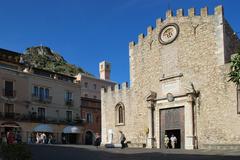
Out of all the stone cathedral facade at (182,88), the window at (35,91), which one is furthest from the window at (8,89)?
the stone cathedral facade at (182,88)

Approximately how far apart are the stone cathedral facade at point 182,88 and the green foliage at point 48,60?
56.8 m

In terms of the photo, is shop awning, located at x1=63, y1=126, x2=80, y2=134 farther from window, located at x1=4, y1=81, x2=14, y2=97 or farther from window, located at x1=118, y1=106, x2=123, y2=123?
window, located at x1=118, y1=106, x2=123, y2=123

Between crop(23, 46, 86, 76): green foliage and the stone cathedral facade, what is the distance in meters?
56.8

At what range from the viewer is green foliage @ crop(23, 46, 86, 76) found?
9388 cm

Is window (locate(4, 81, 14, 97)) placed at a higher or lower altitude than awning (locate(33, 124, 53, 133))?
higher

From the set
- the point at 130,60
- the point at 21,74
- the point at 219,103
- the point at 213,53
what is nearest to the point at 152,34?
the point at 130,60

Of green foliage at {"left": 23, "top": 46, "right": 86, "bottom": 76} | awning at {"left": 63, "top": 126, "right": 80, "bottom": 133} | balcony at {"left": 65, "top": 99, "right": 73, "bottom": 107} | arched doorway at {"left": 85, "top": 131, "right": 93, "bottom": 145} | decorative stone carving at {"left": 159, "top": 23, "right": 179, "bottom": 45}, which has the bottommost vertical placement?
arched doorway at {"left": 85, "top": 131, "right": 93, "bottom": 145}

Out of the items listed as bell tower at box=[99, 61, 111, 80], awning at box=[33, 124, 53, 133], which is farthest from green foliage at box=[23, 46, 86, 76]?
awning at box=[33, 124, 53, 133]

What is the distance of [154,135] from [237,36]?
10797 mm

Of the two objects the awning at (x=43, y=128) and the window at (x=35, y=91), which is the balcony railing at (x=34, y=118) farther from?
the window at (x=35, y=91)

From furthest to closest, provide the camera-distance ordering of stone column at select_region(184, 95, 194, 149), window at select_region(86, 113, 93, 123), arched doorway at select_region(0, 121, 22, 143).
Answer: window at select_region(86, 113, 93, 123) < arched doorway at select_region(0, 121, 22, 143) < stone column at select_region(184, 95, 194, 149)

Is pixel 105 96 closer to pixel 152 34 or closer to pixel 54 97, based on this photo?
pixel 152 34

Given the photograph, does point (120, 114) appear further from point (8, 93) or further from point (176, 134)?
point (8, 93)

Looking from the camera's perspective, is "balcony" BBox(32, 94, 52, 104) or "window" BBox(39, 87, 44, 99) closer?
"balcony" BBox(32, 94, 52, 104)
